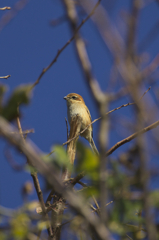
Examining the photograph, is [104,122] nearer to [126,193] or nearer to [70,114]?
[126,193]

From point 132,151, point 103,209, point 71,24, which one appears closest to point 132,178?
point 132,151

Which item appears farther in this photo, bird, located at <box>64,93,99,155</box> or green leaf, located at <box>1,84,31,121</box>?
bird, located at <box>64,93,99,155</box>

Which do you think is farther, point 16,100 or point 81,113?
point 81,113

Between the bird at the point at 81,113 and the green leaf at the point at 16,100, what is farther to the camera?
the bird at the point at 81,113

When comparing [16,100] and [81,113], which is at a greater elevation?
[81,113]

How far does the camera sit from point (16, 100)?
1338 mm

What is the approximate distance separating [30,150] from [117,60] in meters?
0.48

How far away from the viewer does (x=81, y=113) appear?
23.0ft

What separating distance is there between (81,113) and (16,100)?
568cm

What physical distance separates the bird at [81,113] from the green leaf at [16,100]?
5499 millimetres

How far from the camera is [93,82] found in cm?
97

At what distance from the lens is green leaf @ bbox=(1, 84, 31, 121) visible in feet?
4.37

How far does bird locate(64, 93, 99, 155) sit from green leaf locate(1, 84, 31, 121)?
18.0 feet

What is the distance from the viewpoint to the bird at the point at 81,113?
698 cm
